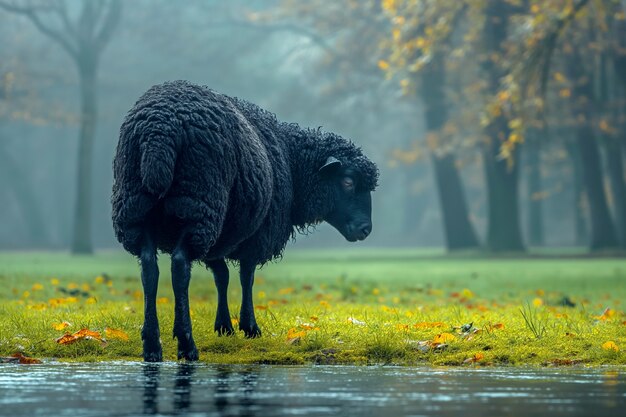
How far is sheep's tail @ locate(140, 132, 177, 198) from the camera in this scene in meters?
8.80

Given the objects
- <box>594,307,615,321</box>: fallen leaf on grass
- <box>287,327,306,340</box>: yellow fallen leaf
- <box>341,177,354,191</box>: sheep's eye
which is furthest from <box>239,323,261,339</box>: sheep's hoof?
<box>594,307,615,321</box>: fallen leaf on grass

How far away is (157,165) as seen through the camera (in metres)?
8.81

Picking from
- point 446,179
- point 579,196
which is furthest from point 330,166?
point 579,196

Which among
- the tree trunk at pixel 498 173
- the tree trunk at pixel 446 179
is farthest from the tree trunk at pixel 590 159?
the tree trunk at pixel 446 179

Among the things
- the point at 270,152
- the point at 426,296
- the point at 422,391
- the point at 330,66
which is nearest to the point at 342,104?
the point at 330,66

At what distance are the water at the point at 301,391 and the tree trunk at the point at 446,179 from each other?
33634mm

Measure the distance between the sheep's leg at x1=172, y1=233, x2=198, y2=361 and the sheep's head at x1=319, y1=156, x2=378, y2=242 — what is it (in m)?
2.41

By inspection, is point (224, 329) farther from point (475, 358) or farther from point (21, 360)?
point (475, 358)

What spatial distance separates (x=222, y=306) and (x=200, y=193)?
1.61 metres

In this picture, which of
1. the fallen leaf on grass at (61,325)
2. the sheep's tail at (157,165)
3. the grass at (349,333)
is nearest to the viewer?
the sheep's tail at (157,165)

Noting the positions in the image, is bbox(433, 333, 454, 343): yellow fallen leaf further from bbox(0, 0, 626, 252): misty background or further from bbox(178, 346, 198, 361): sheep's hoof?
bbox(0, 0, 626, 252): misty background

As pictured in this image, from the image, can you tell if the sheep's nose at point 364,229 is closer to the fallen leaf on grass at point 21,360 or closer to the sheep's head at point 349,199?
the sheep's head at point 349,199

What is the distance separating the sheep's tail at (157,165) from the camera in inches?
A: 347

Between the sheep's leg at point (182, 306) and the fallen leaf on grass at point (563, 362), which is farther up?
the sheep's leg at point (182, 306)
